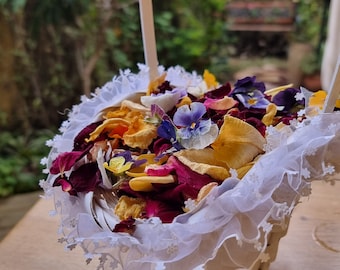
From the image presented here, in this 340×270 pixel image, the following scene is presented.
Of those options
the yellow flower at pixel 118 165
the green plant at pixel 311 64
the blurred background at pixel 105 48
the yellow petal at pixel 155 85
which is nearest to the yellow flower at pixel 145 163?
the yellow flower at pixel 118 165

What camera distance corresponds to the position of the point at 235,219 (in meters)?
0.51

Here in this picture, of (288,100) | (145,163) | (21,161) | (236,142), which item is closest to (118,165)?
(145,163)

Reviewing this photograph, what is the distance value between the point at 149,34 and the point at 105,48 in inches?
44.4

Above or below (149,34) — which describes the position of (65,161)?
below

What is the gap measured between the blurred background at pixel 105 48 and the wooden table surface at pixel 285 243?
85 centimetres

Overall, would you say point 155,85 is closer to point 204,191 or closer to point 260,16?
point 204,191

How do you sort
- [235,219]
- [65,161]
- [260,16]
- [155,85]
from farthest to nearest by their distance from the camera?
1. [260,16]
2. [155,85]
3. [65,161]
4. [235,219]

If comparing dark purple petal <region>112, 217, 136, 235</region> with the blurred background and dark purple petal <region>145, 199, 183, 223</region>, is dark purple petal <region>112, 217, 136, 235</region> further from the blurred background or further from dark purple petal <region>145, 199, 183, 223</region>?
the blurred background

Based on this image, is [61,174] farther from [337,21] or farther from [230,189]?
[337,21]

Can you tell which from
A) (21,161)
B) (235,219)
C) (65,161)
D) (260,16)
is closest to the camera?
(235,219)

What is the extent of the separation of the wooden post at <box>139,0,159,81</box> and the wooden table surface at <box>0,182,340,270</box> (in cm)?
29

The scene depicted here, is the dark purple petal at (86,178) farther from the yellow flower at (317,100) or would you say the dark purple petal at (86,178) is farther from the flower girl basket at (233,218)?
the yellow flower at (317,100)

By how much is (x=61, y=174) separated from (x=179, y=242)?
0.19 meters

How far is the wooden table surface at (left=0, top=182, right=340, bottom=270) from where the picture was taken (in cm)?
72
